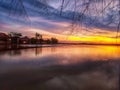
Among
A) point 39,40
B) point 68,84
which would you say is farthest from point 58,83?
point 39,40

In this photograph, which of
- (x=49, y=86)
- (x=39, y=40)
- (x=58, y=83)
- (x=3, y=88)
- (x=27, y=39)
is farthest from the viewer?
(x=39, y=40)

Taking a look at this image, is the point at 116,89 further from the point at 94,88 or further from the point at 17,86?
the point at 17,86

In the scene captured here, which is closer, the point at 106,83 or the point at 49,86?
the point at 49,86

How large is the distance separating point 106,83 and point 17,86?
386cm

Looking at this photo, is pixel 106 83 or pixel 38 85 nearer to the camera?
pixel 38 85

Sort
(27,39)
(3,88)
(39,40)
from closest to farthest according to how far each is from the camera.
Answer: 1. (3,88)
2. (27,39)
3. (39,40)

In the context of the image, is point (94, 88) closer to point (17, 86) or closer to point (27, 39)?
point (17, 86)

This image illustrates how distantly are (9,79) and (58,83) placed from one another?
2315 millimetres

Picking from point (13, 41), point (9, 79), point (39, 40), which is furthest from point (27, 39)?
point (9, 79)

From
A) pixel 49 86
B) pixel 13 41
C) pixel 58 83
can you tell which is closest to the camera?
pixel 49 86

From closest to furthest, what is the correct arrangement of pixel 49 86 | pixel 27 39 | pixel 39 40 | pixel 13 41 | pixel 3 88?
pixel 3 88 < pixel 49 86 < pixel 13 41 < pixel 27 39 < pixel 39 40

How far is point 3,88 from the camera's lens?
8.93 m

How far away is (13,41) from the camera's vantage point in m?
78.3

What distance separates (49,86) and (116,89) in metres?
2.60
